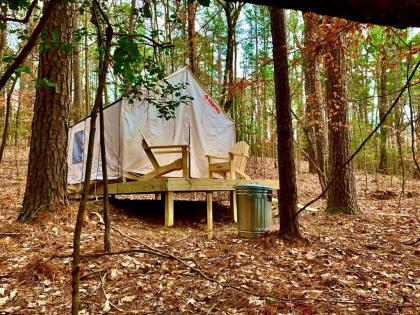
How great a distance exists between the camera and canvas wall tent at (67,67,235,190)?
6797 mm

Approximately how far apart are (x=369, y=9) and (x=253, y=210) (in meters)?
3.84

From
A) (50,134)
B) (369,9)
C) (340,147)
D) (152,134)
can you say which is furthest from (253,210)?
(369,9)

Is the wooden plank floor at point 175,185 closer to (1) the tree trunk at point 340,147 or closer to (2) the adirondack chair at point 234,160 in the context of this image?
(2) the adirondack chair at point 234,160

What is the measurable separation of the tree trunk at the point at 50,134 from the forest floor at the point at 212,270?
0.23m

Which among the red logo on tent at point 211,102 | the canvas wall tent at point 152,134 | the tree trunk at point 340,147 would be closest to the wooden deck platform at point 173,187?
the canvas wall tent at point 152,134

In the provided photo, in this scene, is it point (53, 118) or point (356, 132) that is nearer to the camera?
point (53, 118)

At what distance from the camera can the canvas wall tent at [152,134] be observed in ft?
22.3

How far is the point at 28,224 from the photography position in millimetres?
4441

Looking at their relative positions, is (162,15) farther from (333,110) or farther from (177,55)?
(333,110)

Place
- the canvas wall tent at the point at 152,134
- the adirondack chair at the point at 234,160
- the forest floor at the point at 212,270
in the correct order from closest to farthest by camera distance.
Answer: the forest floor at the point at 212,270 < the adirondack chair at the point at 234,160 < the canvas wall tent at the point at 152,134

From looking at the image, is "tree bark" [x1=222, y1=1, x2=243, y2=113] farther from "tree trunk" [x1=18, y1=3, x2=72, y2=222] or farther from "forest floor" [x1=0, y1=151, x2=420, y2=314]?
"tree trunk" [x1=18, y1=3, x2=72, y2=222]

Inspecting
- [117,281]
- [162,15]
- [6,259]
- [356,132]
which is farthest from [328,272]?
[356,132]

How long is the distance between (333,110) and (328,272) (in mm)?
3688

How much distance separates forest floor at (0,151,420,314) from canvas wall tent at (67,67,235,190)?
5.02 feet
